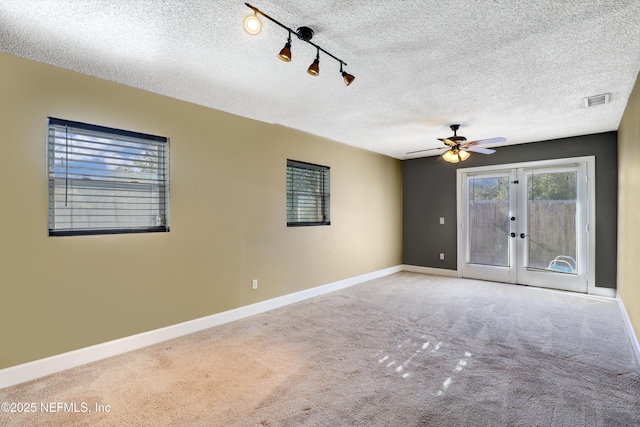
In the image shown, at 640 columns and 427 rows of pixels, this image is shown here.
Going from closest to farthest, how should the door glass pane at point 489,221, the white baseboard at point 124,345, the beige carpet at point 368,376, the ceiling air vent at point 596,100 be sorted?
the beige carpet at point 368,376, the white baseboard at point 124,345, the ceiling air vent at point 596,100, the door glass pane at point 489,221

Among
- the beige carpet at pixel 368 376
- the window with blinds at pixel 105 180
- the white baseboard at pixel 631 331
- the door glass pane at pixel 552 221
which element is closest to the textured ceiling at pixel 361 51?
the window with blinds at pixel 105 180

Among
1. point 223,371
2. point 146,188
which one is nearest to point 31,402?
point 223,371

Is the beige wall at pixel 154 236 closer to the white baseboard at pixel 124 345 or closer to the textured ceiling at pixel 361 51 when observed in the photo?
the white baseboard at pixel 124 345

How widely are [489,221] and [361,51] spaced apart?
4.85 metres

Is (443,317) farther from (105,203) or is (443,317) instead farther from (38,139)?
(38,139)

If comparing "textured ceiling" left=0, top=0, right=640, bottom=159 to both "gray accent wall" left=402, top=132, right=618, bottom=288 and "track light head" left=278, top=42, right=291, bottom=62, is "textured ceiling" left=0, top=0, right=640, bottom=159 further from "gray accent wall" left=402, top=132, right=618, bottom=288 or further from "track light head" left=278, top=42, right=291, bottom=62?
"gray accent wall" left=402, top=132, right=618, bottom=288

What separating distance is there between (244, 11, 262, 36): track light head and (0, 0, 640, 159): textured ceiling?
3.0 inches

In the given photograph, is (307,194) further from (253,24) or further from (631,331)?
(631,331)

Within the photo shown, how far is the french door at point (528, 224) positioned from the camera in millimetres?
5086

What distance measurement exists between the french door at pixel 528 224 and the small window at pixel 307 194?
298 cm

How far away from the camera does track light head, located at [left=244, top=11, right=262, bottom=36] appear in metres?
1.89

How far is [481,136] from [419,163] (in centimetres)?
191

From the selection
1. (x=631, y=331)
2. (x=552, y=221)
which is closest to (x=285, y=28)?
(x=631, y=331)

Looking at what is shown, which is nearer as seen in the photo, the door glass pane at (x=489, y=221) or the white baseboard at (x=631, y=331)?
the white baseboard at (x=631, y=331)
